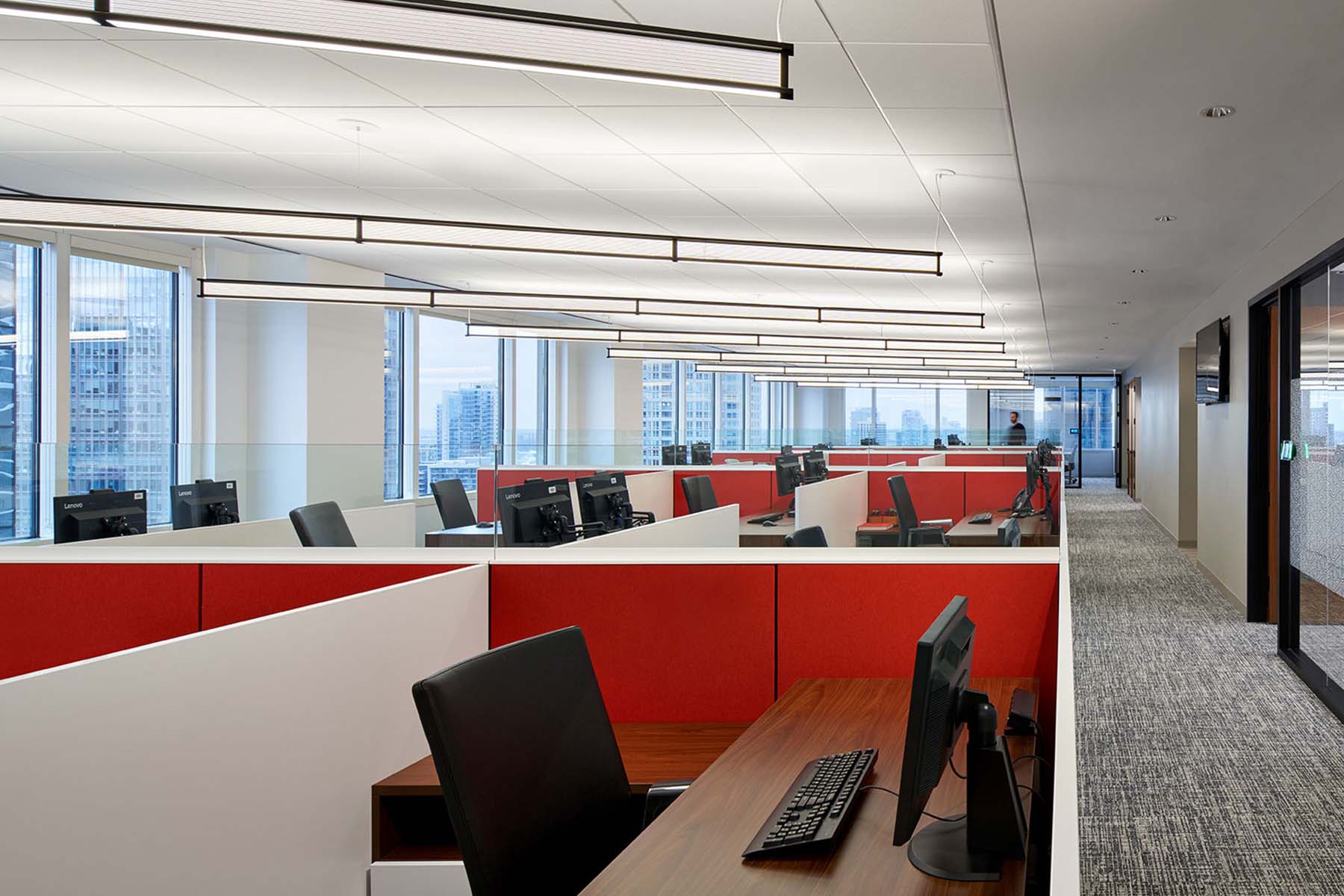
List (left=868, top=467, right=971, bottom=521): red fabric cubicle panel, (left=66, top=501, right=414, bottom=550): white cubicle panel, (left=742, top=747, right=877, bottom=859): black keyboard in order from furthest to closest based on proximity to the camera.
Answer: (left=868, top=467, right=971, bottom=521): red fabric cubicle panel → (left=66, top=501, right=414, bottom=550): white cubicle panel → (left=742, top=747, right=877, bottom=859): black keyboard

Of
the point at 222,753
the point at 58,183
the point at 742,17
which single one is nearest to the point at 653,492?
the point at 742,17

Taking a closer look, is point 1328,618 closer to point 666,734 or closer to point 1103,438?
point 666,734

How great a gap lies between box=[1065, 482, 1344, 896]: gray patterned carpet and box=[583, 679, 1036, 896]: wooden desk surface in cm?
119

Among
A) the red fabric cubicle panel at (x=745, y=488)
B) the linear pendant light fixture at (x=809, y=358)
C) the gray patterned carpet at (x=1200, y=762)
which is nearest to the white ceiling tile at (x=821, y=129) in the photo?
the gray patterned carpet at (x=1200, y=762)

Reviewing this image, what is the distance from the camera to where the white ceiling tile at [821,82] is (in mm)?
3679

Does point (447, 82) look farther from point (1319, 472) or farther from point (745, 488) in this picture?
point (1319, 472)

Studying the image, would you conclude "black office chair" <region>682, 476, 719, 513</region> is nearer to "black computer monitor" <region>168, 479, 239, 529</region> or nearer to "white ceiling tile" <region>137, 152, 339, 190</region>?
"black computer monitor" <region>168, 479, 239, 529</region>

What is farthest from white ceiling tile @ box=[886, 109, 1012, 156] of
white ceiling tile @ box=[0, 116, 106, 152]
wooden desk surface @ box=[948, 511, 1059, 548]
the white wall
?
white ceiling tile @ box=[0, 116, 106, 152]

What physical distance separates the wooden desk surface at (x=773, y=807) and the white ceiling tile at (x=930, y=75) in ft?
7.51

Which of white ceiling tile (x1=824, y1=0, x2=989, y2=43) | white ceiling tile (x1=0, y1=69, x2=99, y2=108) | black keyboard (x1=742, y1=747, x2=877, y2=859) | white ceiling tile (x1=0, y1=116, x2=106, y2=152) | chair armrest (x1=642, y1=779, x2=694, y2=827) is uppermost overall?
white ceiling tile (x1=0, y1=116, x2=106, y2=152)

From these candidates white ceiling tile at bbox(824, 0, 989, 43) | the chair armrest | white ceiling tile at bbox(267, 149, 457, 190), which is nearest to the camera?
the chair armrest

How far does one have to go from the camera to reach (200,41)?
3723 mm

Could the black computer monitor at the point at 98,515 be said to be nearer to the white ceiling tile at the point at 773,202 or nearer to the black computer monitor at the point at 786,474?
the white ceiling tile at the point at 773,202

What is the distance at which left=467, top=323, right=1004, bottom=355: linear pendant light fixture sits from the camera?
28.8 feet
